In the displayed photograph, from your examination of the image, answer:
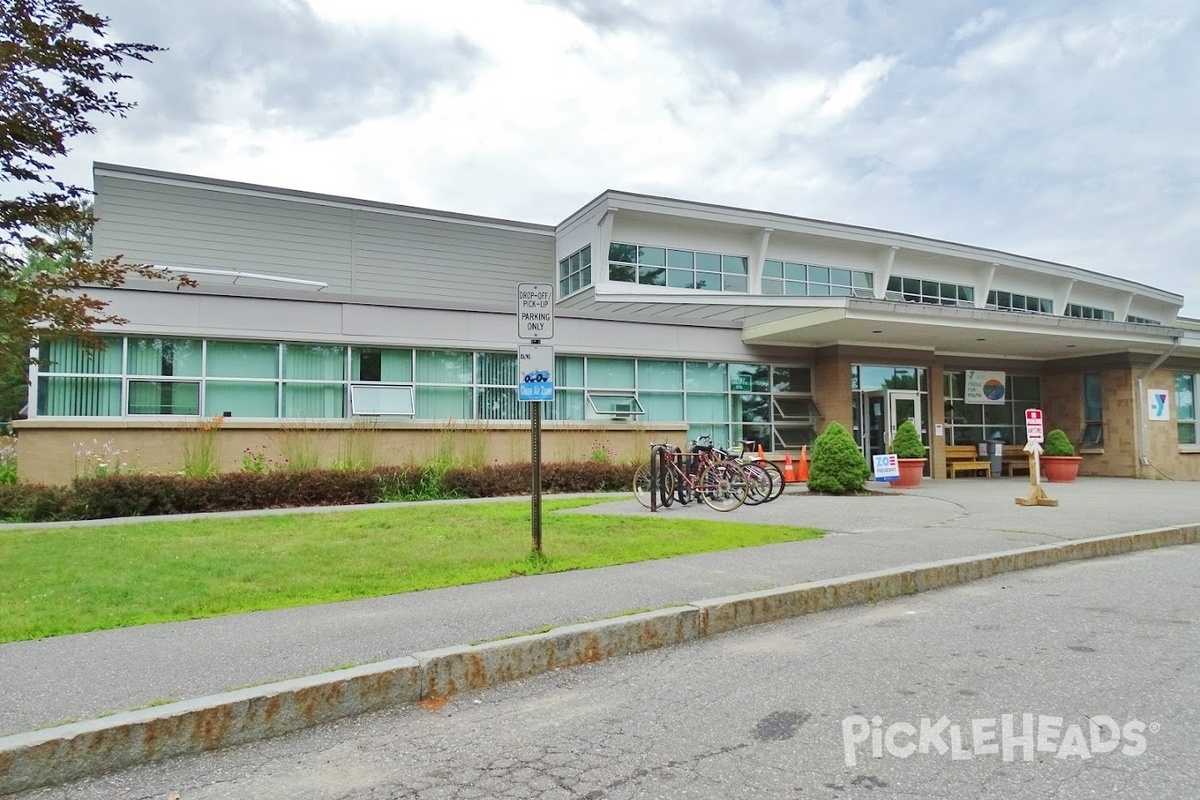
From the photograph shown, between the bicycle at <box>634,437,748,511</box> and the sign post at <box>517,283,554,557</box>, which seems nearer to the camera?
the sign post at <box>517,283,554,557</box>

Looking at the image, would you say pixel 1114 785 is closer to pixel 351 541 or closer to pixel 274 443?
pixel 351 541

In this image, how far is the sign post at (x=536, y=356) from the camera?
8.25m

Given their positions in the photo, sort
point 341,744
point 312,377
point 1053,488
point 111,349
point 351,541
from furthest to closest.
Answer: point 1053,488, point 312,377, point 111,349, point 351,541, point 341,744

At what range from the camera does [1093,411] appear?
1021 inches

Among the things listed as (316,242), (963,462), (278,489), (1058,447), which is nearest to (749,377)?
(963,462)

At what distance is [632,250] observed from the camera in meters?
27.1

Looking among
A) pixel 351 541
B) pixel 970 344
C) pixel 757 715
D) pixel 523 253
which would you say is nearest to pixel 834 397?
pixel 970 344

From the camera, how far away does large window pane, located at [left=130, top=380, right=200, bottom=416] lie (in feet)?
52.0

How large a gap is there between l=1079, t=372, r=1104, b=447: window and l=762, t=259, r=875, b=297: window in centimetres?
805

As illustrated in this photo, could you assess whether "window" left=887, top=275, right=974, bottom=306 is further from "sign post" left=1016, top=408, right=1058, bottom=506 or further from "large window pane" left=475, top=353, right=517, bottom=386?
"large window pane" left=475, top=353, right=517, bottom=386

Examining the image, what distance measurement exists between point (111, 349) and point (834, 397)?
56.3 feet

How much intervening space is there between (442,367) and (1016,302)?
29.4m

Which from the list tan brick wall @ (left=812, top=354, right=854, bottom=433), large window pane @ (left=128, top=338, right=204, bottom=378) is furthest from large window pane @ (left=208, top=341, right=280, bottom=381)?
tan brick wall @ (left=812, top=354, right=854, bottom=433)

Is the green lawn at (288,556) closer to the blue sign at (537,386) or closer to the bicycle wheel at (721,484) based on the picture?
the bicycle wheel at (721,484)
